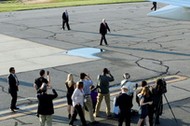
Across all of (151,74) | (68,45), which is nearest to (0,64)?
(68,45)

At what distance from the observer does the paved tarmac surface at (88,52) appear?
13.5 metres

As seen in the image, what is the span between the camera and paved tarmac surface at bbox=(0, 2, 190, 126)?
13.5 m

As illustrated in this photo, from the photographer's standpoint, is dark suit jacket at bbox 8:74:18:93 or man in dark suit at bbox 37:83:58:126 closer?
man in dark suit at bbox 37:83:58:126

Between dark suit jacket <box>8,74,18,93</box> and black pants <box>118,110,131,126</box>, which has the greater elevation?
dark suit jacket <box>8,74,18,93</box>

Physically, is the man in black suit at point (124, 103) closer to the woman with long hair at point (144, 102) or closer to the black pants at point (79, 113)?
the woman with long hair at point (144, 102)

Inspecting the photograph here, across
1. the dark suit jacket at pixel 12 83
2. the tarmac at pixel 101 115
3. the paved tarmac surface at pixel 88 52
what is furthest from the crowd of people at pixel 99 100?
the dark suit jacket at pixel 12 83

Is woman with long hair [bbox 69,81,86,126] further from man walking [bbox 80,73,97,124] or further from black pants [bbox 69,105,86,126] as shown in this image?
man walking [bbox 80,73,97,124]

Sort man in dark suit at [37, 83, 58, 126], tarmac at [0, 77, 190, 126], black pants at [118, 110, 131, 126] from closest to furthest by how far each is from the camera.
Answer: man in dark suit at [37, 83, 58, 126] → black pants at [118, 110, 131, 126] → tarmac at [0, 77, 190, 126]

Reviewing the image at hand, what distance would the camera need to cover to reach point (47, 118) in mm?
10797

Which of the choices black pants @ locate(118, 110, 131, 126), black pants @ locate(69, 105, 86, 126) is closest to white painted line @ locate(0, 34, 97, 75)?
Result: black pants @ locate(69, 105, 86, 126)

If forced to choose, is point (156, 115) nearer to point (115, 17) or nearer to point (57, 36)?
point (57, 36)

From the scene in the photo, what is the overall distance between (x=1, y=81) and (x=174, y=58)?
871cm

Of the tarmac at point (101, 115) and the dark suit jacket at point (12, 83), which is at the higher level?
the dark suit jacket at point (12, 83)

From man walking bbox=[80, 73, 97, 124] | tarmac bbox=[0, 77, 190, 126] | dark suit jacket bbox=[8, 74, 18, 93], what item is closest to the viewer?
man walking bbox=[80, 73, 97, 124]
